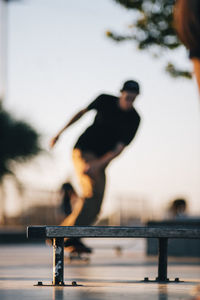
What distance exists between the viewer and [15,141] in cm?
3100

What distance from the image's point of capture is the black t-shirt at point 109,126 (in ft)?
20.3

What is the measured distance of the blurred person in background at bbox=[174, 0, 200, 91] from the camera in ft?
9.79

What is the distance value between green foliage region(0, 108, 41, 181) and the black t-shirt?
23.6m

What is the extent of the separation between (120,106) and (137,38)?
18.8 feet

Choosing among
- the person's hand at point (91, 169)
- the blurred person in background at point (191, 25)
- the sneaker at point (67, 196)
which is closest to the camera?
the blurred person in background at point (191, 25)

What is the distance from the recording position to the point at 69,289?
453cm

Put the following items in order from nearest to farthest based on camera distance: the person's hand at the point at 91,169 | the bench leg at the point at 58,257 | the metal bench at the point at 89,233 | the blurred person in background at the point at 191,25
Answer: the blurred person in background at the point at 191,25 → the metal bench at the point at 89,233 → the bench leg at the point at 58,257 → the person's hand at the point at 91,169

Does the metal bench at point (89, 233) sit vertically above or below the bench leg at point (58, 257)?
above

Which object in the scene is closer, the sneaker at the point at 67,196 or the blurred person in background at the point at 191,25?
the blurred person in background at the point at 191,25

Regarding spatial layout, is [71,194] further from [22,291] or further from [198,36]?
[198,36]

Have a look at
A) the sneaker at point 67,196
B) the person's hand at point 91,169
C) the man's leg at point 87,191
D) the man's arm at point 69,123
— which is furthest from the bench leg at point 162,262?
the sneaker at point 67,196

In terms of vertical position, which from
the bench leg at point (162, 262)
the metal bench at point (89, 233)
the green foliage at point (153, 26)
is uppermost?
the green foliage at point (153, 26)

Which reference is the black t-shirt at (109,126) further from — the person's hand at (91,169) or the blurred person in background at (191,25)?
the blurred person in background at (191,25)

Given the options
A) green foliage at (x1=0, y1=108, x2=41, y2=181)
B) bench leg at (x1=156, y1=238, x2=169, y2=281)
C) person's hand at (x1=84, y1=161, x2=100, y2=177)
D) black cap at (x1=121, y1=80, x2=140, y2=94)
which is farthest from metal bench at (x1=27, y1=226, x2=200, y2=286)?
green foliage at (x1=0, y1=108, x2=41, y2=181)
